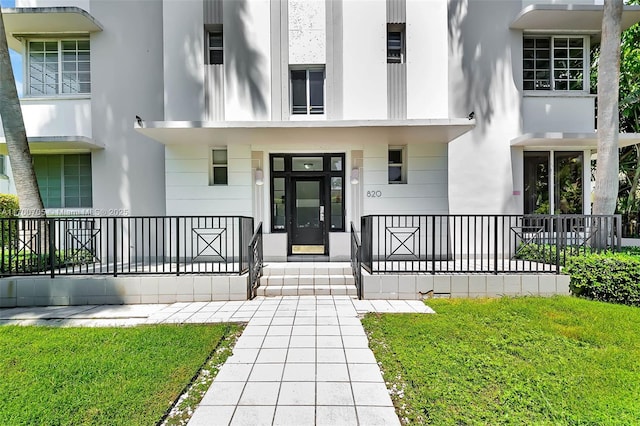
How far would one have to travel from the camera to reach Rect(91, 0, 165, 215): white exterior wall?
929 centimetres

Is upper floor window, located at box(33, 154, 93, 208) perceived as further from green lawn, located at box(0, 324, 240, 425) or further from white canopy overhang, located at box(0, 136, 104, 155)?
green lawn, located at box(0, 324, 240, 425)

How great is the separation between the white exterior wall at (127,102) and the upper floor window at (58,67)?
1.48 ft

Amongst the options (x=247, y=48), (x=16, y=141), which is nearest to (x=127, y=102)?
(x=16, y=141)

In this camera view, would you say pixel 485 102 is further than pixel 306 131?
Yes

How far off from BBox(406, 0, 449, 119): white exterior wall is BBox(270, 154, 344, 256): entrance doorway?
257cm

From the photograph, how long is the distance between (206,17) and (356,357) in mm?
9182

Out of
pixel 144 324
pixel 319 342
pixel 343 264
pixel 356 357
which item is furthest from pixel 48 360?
pixel 343 264

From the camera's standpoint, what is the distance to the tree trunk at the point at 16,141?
6891mm

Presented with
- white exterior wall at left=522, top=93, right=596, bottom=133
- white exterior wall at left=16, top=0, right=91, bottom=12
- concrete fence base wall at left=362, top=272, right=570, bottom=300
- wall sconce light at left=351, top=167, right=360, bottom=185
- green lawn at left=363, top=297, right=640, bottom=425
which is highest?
white exterior wall at left=16, top=0, right=91, bottom=12

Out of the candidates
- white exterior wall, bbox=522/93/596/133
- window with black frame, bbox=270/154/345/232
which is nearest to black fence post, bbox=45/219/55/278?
window with black frame, bbox=270/154/345/232

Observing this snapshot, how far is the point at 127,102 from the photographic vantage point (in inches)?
369

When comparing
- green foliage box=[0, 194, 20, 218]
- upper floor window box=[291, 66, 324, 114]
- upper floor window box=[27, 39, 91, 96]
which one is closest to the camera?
upper floor window box=[291, 66, 324, 114]

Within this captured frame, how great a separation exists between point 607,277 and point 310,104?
299 inches

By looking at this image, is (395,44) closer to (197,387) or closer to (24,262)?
(197,387)
